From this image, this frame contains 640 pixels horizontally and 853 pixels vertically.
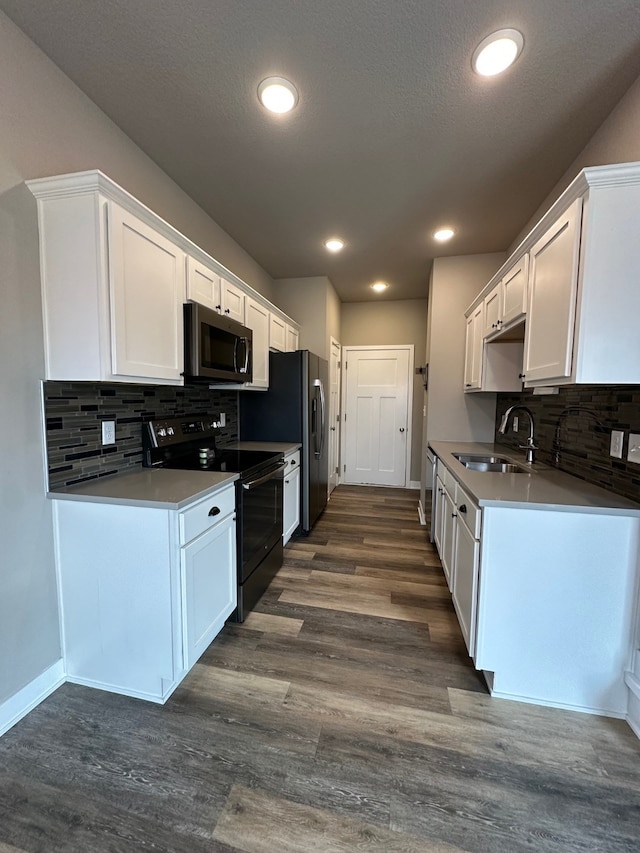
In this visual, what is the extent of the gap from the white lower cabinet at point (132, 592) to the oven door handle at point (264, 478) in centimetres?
36

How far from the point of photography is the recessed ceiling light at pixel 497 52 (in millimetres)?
1404

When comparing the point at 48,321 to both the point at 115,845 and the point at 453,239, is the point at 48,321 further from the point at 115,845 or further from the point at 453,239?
the point at 453,239

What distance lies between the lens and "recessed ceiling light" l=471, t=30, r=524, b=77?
4.61ft

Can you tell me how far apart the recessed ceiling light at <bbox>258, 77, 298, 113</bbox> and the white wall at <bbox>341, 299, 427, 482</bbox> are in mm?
3684

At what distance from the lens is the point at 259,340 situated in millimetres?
3098

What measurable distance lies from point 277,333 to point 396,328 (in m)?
2.38

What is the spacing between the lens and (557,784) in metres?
1.26

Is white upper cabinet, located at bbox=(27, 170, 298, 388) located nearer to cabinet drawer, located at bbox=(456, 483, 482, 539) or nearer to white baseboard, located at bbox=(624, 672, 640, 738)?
cabinet drawer, located at bbox=(456, 483, 482, 539)

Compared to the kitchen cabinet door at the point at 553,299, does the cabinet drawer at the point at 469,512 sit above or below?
below

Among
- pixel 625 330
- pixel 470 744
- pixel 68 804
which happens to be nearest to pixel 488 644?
pixel 470 744

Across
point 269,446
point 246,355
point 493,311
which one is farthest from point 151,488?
point 493,311

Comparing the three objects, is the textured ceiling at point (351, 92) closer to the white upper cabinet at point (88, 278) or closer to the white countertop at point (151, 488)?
the white upper cabinet at point (88, 278)

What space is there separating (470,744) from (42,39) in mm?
3365

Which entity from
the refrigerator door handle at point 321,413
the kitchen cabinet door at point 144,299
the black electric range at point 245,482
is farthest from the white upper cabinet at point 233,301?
the refrigerator door handle at point 321,413
